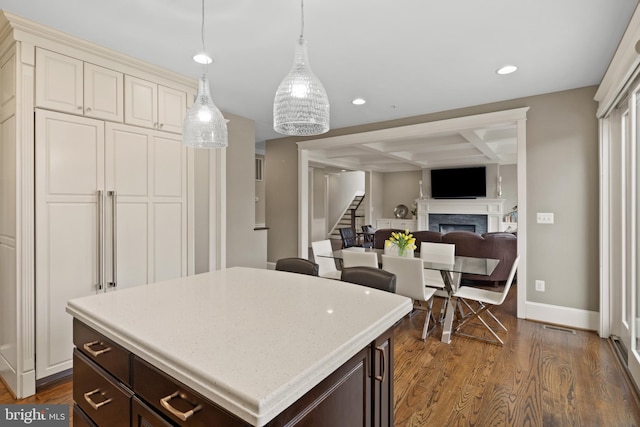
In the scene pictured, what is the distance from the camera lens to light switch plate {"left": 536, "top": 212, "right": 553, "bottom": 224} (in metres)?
3.55

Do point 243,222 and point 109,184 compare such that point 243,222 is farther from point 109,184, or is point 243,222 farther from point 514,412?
point 514,412

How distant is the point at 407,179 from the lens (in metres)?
9.88

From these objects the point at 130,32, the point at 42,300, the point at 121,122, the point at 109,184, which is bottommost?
the point at 42,300

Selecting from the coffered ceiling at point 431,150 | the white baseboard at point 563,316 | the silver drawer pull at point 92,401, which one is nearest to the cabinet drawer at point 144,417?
the silver drawer pull at point 92,401

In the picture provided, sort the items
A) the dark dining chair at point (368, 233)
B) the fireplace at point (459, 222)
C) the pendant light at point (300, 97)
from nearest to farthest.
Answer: the pendant light at point (300, 97) < the fireplace at point (459, 222) < the dark dining chair at point (368, 233)

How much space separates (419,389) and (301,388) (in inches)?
73.3

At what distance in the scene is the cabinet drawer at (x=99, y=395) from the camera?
3.65 feet

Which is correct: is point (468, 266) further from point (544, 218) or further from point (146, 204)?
point (146, 204)

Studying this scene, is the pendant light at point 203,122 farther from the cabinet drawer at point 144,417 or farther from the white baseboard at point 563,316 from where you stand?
the white baseboard at point 563,316

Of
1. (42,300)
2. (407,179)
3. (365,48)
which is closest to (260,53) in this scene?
(365,48)

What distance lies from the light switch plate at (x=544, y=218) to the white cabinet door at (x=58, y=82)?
4.44 m

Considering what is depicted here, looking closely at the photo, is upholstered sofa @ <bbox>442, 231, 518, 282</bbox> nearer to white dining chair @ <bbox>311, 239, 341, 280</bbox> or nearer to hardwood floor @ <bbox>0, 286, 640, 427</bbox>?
hardwood floor @ <bbox>0, 286, 640, 427</bbox>

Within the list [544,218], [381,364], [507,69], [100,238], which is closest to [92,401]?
[381,364]

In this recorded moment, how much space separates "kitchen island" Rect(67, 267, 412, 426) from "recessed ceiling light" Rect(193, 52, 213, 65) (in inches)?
77.5
